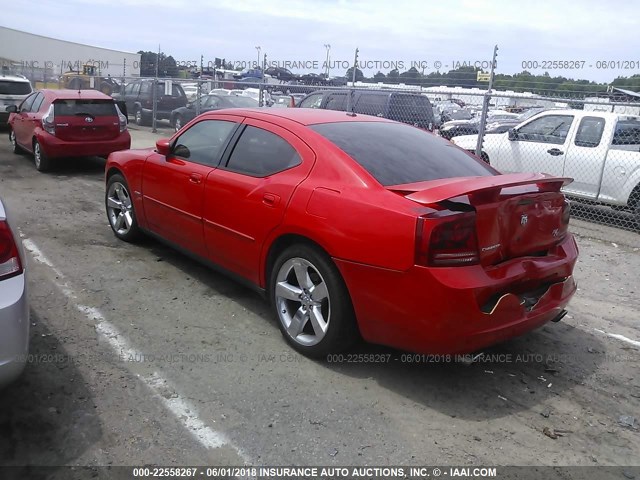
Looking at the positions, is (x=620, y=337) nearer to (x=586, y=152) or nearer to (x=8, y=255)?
(x=8, y=255)

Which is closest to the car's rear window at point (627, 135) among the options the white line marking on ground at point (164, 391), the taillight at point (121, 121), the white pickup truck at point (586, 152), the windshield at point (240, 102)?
the white pickup truck at point (586, 152)

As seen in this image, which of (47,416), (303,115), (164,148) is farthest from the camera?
(164,148)

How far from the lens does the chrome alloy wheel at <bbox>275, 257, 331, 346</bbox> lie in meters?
3.64

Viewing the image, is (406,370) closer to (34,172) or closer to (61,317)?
(61,317)

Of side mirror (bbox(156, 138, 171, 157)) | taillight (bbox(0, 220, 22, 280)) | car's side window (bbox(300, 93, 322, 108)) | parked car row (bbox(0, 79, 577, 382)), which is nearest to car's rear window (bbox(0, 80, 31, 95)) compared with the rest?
car's side window (bbox(300, 93, 322, 108))

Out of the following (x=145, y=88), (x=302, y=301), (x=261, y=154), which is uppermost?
(x=145, y=88)

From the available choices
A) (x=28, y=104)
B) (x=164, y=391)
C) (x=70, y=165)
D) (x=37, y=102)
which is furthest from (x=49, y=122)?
(x=164, y=391)

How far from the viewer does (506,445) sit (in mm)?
2982

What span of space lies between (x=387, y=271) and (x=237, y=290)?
2.10 meters

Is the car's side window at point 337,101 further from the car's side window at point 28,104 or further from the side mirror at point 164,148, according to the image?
the side mirror at point 164,148

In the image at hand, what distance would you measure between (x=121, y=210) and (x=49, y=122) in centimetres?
506

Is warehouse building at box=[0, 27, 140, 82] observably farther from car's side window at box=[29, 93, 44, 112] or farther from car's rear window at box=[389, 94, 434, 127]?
car's rear window at box=[389, 94, 434, 127]

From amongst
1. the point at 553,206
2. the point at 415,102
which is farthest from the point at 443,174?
the point at 415,102

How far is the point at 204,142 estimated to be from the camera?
484cm
